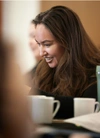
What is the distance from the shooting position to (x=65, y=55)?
0.94 metres

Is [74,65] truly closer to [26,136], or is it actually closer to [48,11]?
[48,11]

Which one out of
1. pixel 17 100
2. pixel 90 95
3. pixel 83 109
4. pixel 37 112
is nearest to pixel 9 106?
pixel 17 100

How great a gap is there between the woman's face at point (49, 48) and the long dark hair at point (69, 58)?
0.02m

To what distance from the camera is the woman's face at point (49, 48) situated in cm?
93

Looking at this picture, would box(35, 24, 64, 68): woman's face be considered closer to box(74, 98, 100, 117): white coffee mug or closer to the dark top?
the dark top

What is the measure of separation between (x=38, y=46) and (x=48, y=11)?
133 mm

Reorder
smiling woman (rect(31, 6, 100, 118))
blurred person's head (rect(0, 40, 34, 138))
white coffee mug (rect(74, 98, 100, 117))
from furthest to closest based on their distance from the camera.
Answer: smiling woman (rect(31, 6, 100, 118)) < white coffee mug (rect(74, 98, 100, 117)) < blurred person's head (rect(0, 40, 34, 138))

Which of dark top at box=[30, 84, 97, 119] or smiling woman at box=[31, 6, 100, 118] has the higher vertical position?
smiling woman at box=[31, 6, 100, 118]

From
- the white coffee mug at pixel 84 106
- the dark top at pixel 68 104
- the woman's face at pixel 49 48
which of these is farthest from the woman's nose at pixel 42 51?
the white coffee mug at pixel 84 106

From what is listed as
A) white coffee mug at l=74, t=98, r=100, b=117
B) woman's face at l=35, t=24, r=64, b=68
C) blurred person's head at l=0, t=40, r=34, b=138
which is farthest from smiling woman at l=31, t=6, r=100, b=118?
blurred person's head at l=0, t=40, r=34, b=138

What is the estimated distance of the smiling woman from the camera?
35.4 inches

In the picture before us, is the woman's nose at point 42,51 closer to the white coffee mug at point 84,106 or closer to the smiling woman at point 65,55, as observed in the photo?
the smiling woman at point 65,55

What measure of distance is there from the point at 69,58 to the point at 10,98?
732 mm

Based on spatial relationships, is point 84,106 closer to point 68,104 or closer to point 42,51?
point 68,104
